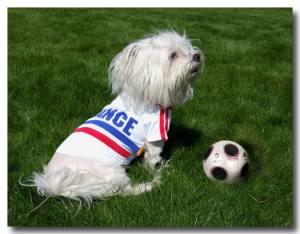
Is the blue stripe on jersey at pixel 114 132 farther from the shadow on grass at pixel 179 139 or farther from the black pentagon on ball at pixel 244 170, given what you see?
the black pentagon on ball at pixel 244 170

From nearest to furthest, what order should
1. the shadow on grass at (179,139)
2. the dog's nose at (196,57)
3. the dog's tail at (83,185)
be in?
the dog's tail at (83,185) → the dog's nose at (196,57) → the shadow on grass at (179,139)

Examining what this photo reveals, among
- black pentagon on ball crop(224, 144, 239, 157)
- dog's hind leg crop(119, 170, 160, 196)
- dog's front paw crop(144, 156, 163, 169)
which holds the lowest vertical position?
dog's hind leg crop(119, 170, 160, 196)

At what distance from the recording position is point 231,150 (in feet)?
13.6

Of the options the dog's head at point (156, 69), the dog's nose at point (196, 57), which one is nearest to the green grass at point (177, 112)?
the dog's head at point (156, 69)

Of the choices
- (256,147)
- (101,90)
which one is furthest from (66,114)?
(256,147)

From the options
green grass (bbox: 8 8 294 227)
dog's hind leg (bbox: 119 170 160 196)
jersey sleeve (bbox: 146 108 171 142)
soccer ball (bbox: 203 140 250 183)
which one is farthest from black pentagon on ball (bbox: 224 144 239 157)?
dog's hind leg (bbox: 119 170 160 196)

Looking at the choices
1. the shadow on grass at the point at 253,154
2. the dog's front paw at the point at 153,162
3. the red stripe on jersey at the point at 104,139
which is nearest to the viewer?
the red stripe on jersey at the point at 104,139

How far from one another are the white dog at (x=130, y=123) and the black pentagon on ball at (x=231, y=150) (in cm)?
59

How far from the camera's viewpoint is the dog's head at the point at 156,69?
4098 mm

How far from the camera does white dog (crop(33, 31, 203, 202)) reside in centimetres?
386

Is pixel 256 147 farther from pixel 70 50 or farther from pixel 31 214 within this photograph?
pixel 70 50

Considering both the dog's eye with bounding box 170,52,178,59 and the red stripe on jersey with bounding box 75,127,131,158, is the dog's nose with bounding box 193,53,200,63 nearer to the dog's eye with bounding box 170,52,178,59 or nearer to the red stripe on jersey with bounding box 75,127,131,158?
the dog's eye with bounding box 170,52,178,59

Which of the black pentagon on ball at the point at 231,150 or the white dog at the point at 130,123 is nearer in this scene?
the white dog at the point at 130,123

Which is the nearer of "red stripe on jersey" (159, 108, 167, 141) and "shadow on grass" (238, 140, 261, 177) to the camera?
"red stripe on jersey" (159, 108, 167, 141)
